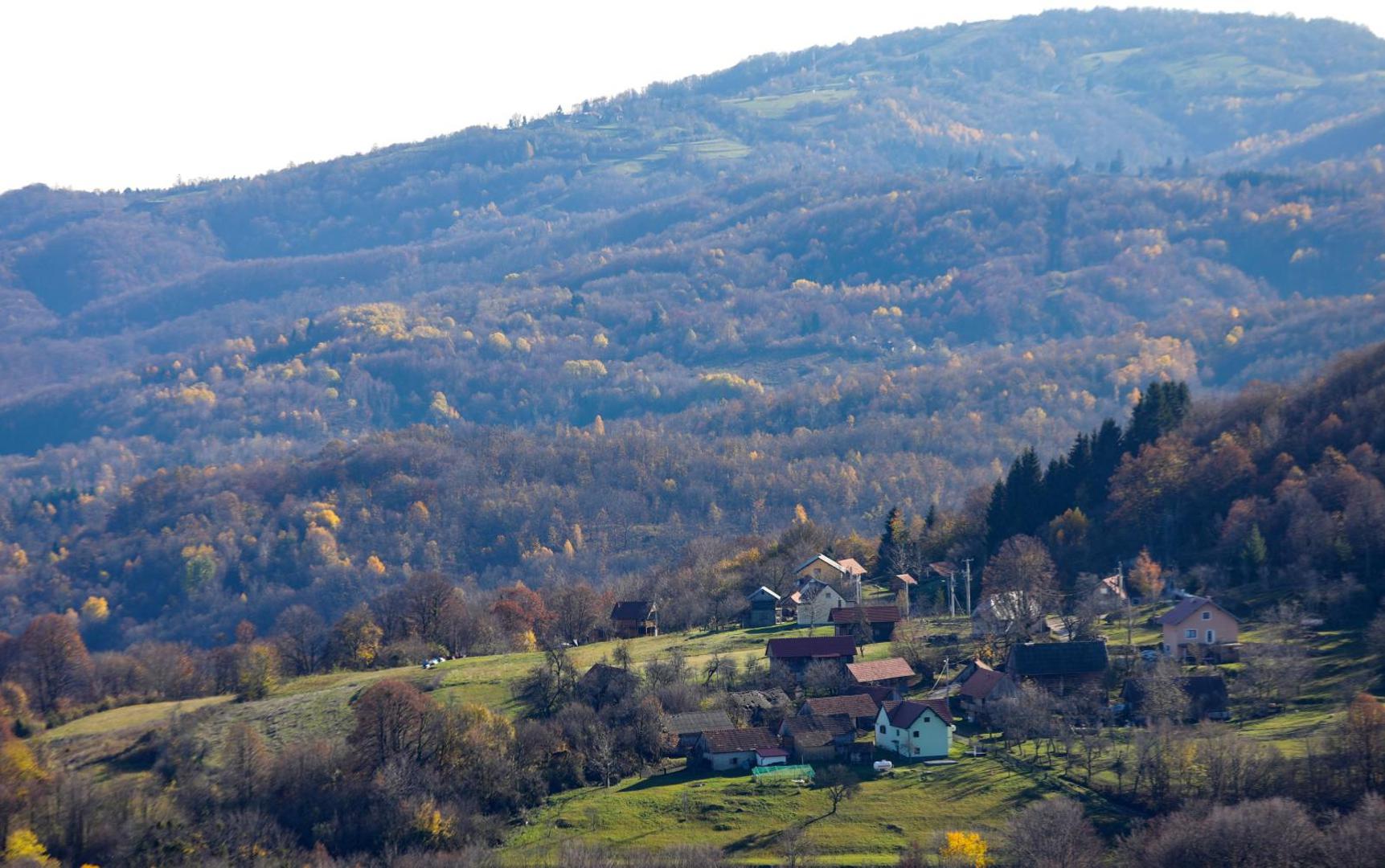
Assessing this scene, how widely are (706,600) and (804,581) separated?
16.9ft

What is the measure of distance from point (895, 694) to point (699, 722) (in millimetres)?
8008

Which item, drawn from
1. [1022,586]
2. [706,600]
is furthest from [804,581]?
[1022,586]

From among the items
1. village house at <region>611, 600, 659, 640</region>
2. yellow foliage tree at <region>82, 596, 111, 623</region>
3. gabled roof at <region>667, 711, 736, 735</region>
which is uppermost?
gabled roof at <region>667, 711, 736, 735</region>

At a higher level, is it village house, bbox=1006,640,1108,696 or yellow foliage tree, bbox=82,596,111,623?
village house, bbox=1006,640,1108,696

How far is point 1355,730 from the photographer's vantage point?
50.4m

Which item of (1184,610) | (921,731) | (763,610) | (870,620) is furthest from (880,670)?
(763,610)

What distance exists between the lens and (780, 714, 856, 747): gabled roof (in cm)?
5947

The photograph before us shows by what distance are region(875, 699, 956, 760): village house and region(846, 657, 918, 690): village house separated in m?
5.36

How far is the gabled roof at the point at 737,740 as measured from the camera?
5906cm

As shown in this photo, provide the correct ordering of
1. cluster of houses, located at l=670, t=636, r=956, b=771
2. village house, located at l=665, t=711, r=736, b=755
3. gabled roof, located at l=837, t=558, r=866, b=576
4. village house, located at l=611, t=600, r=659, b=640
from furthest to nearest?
gabled roof, located at l=837, t=558, r=866, b=576, village house, located at l=611, t=600, r=659, b=640, village house, located at l=665, t=711, r=736, b=755, cluster of houses, located at l=670, t=636, r=956, b=771

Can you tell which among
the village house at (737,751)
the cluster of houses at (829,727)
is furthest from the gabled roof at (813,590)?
the village house at (737,751)

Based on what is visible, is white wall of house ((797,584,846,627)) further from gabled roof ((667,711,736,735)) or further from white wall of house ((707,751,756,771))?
white wall of house ((707,751,756,771))

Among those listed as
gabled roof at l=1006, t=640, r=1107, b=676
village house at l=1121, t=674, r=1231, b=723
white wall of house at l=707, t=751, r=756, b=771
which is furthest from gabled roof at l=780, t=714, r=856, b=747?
village house at l=1121, t=674, r=1231, b=723

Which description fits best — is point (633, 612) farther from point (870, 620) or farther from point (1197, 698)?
point (1197, 698)
